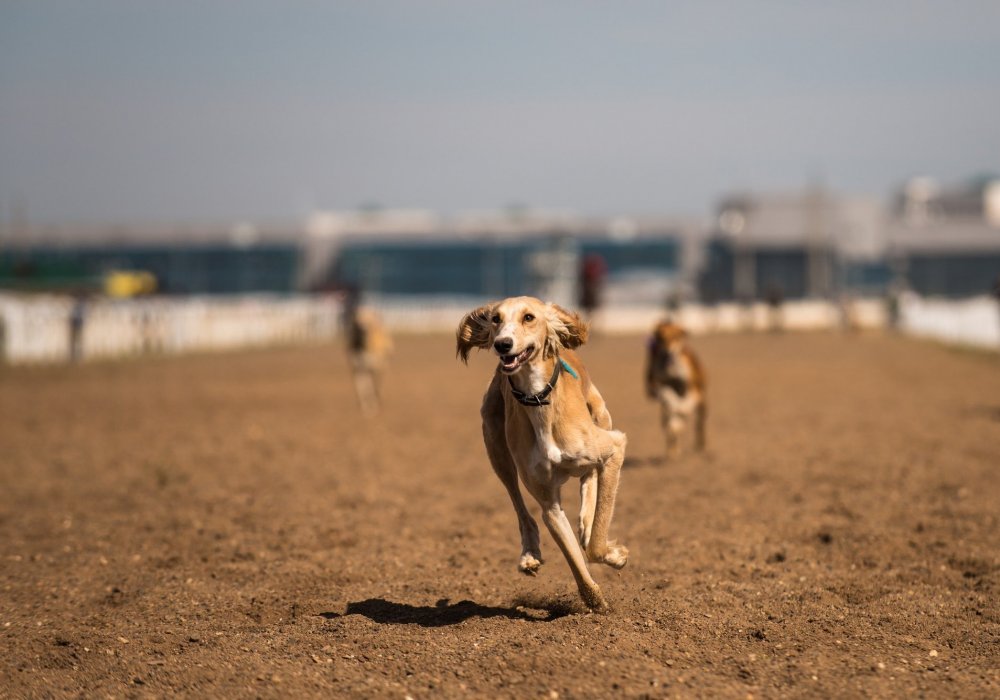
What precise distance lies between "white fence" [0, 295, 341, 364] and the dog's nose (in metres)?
27.8

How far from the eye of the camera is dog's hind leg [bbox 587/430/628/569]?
626cm

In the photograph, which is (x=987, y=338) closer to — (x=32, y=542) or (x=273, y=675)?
(x=32, y=542)

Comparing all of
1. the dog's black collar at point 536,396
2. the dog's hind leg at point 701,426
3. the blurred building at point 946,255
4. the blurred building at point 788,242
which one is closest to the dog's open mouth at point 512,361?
the dog's black collar at point 536,396

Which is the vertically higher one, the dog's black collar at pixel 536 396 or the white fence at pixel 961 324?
the dog's black collar at pixel 536 396

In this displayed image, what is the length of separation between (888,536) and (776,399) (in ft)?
37.4

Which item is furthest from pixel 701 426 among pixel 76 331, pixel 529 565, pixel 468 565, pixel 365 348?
pixel 76 331

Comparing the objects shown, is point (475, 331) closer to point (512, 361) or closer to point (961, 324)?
point (512, 361)

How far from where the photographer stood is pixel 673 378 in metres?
12.5

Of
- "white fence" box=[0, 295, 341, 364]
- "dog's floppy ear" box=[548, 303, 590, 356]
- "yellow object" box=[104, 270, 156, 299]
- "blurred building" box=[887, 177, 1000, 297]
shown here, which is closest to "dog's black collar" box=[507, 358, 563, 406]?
"dog's floppy ear" box=[548, 303, 590, 356]

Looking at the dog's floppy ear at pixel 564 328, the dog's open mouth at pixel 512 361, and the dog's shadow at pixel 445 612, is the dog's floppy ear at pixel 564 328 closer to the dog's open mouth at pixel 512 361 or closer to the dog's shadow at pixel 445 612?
the dog's open mouth at pixel 512 361

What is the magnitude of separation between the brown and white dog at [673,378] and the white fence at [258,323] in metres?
22.7

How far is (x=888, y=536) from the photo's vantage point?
8484mm

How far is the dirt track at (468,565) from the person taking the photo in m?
5.48

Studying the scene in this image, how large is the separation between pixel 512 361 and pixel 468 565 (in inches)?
92.7
